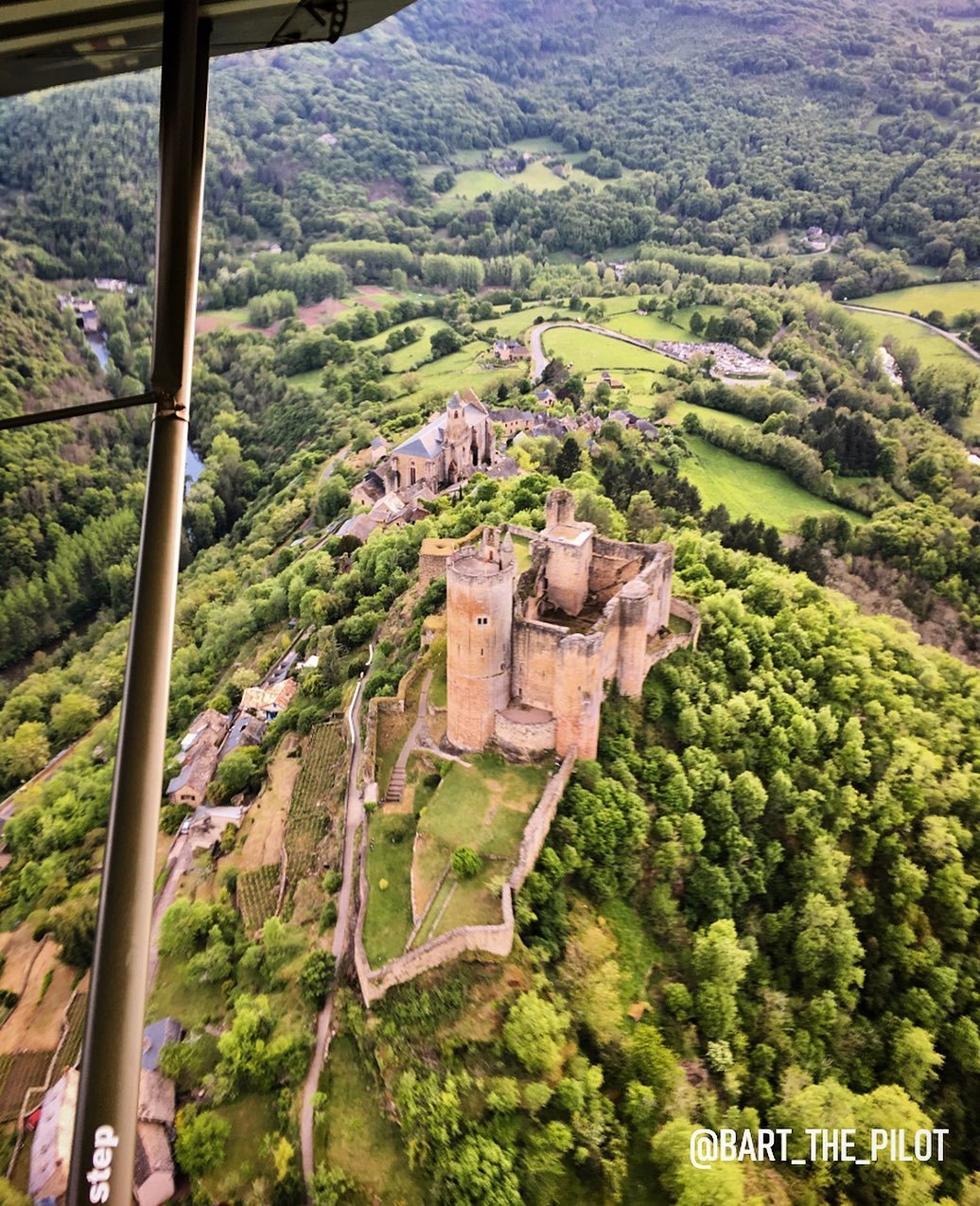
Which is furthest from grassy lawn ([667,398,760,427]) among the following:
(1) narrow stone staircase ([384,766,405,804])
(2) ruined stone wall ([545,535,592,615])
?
(1) narrow stone staircase ([384,766,405,804])

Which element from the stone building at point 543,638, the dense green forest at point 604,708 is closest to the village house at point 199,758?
the dense green forest at point 604,708

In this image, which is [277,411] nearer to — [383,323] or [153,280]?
[383,323]

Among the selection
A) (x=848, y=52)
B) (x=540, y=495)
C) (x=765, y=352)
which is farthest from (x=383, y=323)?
(x=848, y=52)

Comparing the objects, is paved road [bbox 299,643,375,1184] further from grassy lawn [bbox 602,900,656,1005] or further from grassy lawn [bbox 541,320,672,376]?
grassy lawn [bbox 541,320,672,376]

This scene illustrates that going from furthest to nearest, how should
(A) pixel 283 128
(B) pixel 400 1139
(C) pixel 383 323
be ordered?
(A) pixel 283 128
(C) pixel 383 323
(B) pixel 400 1139

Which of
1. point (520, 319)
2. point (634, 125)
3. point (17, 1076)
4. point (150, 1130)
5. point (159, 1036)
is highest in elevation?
point (634, 125)

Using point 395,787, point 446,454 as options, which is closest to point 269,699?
point 395,787

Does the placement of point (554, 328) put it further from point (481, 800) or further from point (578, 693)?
point (481, 800)
